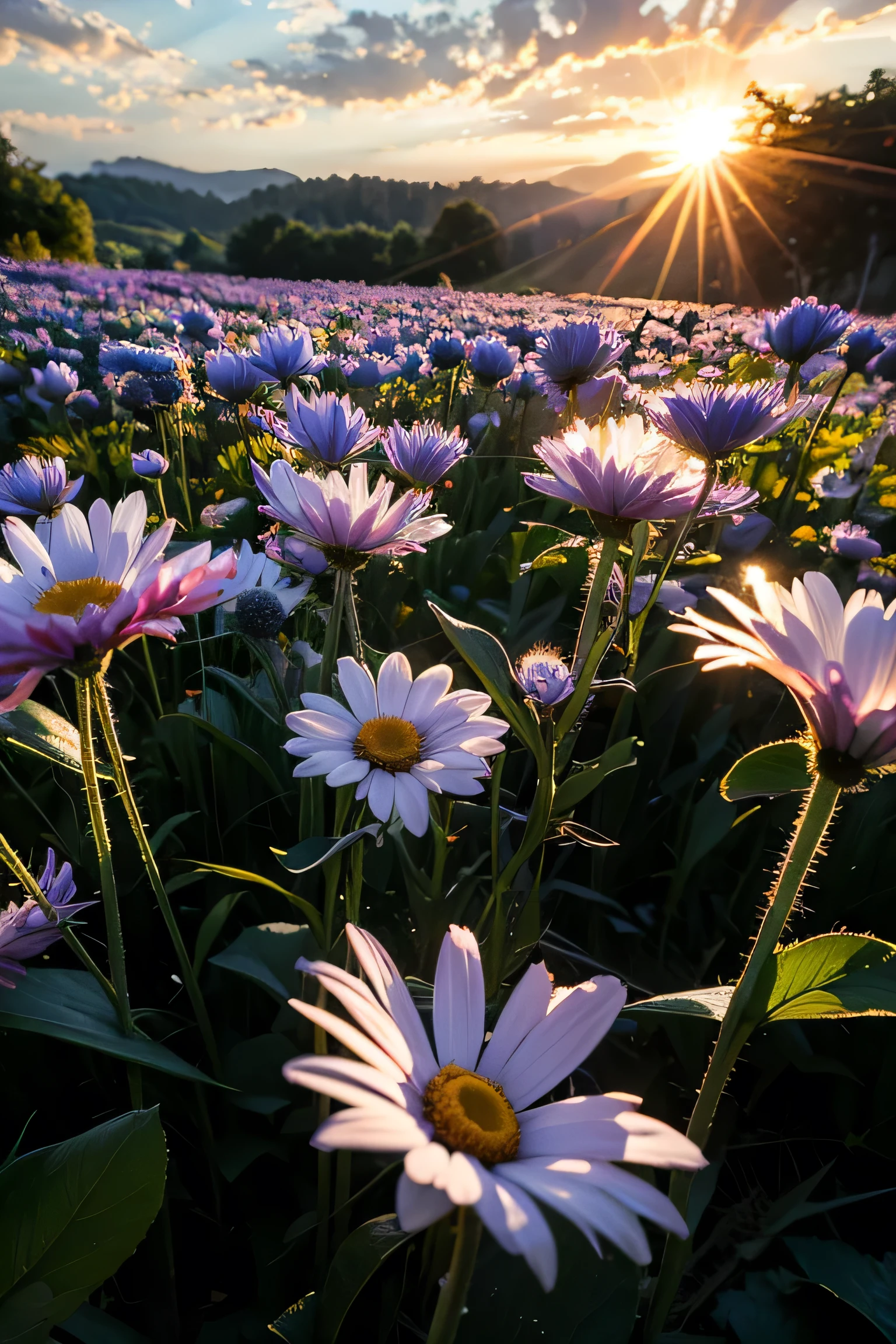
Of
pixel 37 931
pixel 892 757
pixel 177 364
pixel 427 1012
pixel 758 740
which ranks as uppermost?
pixel 177 364

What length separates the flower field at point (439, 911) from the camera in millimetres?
429

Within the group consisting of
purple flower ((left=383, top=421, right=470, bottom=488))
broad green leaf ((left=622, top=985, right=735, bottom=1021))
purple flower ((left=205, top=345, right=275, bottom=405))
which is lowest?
broad green leaf ((left=622, top=985, right=735, bottom=1021))

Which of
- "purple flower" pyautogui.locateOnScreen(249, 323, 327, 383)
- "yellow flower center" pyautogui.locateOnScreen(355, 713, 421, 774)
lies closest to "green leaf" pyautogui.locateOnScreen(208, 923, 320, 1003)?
"yellow flower center" pyautogui.locateOnScreen(355, 713, 421, 774)

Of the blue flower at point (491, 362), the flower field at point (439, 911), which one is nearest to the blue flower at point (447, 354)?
the blue flower at point (491, 362)

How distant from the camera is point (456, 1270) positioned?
0.33 metres

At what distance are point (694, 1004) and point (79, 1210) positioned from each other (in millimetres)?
469

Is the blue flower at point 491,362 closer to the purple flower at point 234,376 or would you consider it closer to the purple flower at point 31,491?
the purple flower at point 234,376

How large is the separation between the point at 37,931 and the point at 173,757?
44cm

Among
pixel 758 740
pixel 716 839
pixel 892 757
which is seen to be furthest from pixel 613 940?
pixel 892 757

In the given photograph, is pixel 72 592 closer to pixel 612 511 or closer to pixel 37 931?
pixel 37 931

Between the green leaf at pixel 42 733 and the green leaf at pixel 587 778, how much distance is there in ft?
1.36

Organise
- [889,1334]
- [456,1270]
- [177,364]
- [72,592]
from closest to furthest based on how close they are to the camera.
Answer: [456,1270] → [72,592] → [889,1334] → [177,364]

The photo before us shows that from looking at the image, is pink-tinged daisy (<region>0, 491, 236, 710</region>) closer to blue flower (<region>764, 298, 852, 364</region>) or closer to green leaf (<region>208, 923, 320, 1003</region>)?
green leaf (<region>208, 923, 320, 1003</region>)

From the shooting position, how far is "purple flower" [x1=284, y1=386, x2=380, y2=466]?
0.89 m
